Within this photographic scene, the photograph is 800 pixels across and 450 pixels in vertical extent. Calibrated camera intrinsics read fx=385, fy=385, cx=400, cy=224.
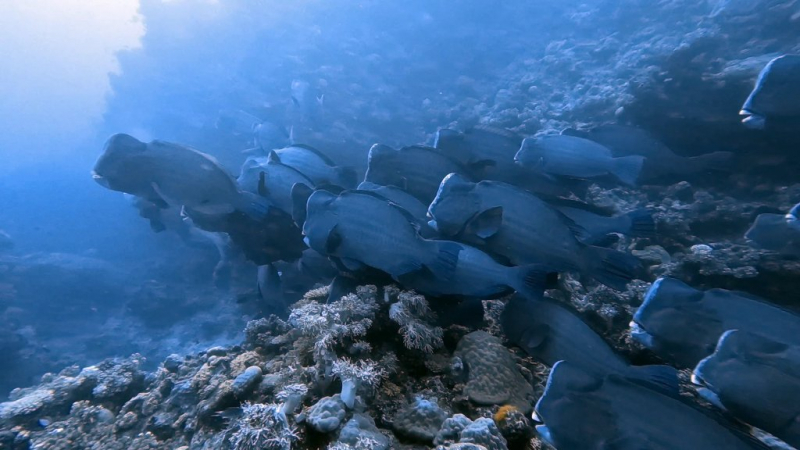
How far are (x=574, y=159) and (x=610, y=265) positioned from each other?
166cm

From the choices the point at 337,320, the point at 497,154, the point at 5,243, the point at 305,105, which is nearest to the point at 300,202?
the point at 337,320

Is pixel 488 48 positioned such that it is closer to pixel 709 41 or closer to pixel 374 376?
pixel 709 41

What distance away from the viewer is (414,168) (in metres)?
4.32

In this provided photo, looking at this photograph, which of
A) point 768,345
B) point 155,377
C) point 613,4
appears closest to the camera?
point 768,345

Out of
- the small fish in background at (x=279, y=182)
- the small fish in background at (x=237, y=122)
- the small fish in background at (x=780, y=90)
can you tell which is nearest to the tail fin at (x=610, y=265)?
the small fish in background at (x=780, y=90)

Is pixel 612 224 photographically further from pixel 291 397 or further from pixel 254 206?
pixel 254 206

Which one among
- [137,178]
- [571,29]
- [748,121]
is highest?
[571,29]

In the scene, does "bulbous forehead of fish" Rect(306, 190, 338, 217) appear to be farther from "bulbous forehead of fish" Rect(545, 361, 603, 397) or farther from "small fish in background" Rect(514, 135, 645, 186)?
"small fish in background" Rect(514, 135, 645, 186)

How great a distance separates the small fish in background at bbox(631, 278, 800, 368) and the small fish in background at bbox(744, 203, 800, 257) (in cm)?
145

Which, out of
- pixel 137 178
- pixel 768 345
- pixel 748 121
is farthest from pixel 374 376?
pixel 748 121

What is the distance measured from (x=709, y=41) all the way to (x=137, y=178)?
11179 millimetres

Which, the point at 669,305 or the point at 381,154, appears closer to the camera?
the point at 669,305

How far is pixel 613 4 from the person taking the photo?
19.5 m

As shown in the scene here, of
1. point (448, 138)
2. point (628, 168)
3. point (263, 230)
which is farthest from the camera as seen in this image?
point (448, 138)
